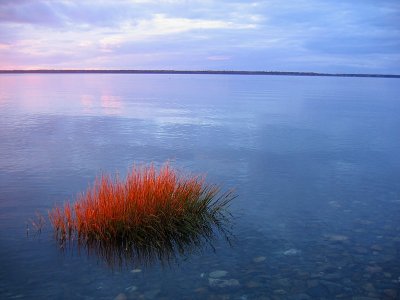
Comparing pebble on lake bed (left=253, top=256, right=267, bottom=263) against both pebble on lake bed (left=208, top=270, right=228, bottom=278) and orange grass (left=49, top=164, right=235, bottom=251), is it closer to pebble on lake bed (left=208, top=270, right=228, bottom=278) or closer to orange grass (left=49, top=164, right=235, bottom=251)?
pebble on lake bed (left=208, top=270, right=228, bottom=278)

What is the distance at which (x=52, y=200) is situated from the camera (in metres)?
13.5

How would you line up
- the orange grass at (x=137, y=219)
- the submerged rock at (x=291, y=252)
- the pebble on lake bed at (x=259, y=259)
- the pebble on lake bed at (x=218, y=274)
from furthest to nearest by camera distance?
the orange grass at (x=137, y=219) → the submerged rock at (x=291, y=252) → the pebble on lake bed at (x=259, y=259) → the pebble on lake bed at (x=218, y=274)

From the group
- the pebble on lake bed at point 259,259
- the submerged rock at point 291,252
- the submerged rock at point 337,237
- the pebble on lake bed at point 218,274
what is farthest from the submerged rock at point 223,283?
the submerged rock at point 337,237

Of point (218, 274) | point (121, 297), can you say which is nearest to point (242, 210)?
point (218, 274)

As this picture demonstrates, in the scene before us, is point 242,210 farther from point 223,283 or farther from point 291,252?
point 223,283

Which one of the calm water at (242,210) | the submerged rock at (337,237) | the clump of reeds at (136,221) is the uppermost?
the clump of reeds at (136,221)

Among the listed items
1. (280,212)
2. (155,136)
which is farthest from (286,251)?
(155,136)

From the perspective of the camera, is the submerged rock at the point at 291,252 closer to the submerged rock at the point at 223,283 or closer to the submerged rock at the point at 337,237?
the submerged rock at the point at 337,237

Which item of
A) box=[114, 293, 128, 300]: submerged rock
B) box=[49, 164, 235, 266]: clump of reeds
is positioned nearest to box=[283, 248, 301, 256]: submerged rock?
box=[49, 164, 235, 266]: clump of reeds

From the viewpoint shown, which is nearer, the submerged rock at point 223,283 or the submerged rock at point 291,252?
the submerged rock at point 223,283

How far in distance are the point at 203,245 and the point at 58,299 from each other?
12.2 ft

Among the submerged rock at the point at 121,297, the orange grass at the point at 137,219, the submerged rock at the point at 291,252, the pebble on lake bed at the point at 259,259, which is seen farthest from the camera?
the orange grass at the point at 137,219

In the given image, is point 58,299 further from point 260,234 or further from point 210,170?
point 210,170

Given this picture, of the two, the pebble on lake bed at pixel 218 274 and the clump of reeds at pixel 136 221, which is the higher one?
the clump of reeds at pixel 136 221
